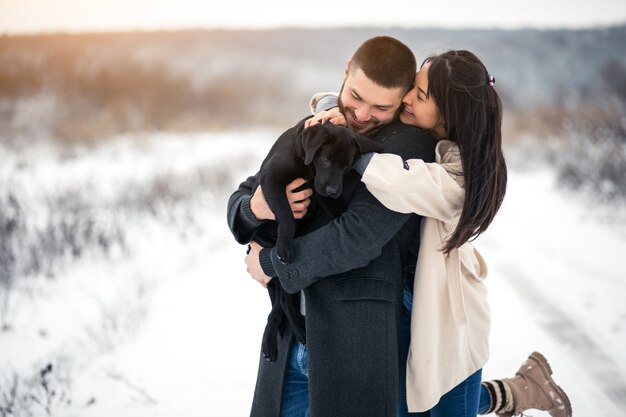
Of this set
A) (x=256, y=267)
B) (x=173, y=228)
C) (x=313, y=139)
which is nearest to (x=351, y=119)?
(x=313, y=139)

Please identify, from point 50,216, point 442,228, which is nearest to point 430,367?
point 442,228

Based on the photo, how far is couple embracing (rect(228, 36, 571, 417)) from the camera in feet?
4.59

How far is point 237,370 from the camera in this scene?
2980 millimetres

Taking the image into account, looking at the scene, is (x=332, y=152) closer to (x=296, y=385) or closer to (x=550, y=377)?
(x=296, y=385)

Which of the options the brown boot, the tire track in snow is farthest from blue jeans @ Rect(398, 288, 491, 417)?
the tire track in snow

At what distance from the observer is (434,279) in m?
1.50

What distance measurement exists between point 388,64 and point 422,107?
21cm

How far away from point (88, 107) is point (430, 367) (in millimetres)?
9853

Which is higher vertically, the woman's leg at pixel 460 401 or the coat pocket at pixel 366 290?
the coat pocket at pixel 366 290

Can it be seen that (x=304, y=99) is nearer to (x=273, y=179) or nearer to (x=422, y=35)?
(x=422, y=35)

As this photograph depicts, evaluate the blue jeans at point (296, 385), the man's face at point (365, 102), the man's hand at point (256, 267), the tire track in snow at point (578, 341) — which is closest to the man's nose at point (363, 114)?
the man's face at point (365, 102)

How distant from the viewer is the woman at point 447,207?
1.41m

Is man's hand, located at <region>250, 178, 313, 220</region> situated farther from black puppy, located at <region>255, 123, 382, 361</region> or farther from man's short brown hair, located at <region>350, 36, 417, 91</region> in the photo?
man's short brown hair, located at <region>350, 36, 417, 91</region>

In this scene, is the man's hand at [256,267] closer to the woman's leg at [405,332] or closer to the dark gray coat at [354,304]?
the dark gray coat at [354,304]
